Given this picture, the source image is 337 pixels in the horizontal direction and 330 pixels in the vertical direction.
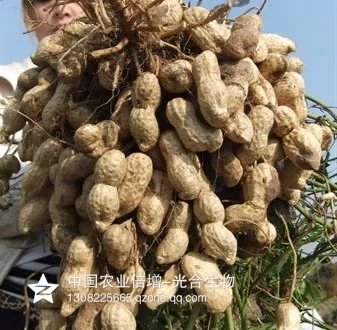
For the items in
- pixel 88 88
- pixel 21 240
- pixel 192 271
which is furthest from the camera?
pixel 21 240

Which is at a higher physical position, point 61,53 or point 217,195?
point 61,53

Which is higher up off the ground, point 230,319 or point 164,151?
point 164,151

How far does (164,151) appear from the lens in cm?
92

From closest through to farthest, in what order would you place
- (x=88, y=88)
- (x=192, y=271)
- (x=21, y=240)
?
(x=192, y=271), (x=88, y=88), (x=21, y=240)

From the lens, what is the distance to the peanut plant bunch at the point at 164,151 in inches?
35.4

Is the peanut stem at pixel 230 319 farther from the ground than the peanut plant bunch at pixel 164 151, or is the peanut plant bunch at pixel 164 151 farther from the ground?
the peanut plant bunch at pixel 164 151

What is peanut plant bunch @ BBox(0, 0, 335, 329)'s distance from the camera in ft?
2.95

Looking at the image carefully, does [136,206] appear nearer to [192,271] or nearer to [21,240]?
[192,271]

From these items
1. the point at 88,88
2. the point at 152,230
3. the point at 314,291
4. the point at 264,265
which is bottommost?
the point at 314,291

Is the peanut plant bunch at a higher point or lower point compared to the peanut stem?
higher

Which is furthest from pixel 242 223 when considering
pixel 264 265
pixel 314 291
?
pixel 314 291

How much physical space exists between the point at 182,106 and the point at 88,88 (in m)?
0.18

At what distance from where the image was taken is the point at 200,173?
93 cm

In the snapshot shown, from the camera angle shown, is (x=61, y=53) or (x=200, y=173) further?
(x=61, y=53)
